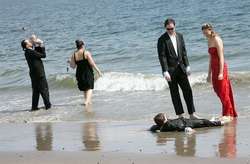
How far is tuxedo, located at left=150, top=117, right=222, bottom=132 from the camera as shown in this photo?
9.10 meters

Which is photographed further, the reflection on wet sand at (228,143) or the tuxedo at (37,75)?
the tuxedo at (37,75)

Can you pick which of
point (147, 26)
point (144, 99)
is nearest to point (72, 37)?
point (147, 26)

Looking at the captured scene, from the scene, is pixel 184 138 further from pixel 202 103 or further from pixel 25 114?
pixel 25 114

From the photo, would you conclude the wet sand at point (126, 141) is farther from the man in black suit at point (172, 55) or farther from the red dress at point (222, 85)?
the man in black suit at point (172, 55)

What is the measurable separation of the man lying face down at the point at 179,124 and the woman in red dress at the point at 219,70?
523 millimetres

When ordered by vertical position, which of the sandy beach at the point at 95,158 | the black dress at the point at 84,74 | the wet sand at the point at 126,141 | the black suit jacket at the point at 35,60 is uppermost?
the black suit jacket at the point at 35,60

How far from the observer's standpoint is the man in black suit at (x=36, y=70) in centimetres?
1310

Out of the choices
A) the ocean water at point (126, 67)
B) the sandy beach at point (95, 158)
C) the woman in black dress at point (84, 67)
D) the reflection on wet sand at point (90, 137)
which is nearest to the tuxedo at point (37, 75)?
the ocean water at point (126, 67)

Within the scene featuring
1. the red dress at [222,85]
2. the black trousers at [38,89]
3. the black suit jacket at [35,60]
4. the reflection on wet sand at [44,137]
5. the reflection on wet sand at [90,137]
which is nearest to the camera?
the reflection on wet sand at [90,137]

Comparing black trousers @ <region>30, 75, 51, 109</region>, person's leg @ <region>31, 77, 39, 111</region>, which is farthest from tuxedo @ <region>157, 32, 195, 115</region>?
person's leg @ <region>31, 77, 39, 111</region>

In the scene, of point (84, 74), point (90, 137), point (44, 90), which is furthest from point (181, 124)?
point (44, 90)

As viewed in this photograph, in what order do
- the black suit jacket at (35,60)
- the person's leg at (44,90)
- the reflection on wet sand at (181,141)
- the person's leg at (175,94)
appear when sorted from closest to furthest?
the reflection on wet sand at (181,141) → the person's leg at (175,94) → the black suit jacket at (35,60) → the person's leg at (44,90)

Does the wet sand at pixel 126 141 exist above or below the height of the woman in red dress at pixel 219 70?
below

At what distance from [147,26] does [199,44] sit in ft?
32.8
